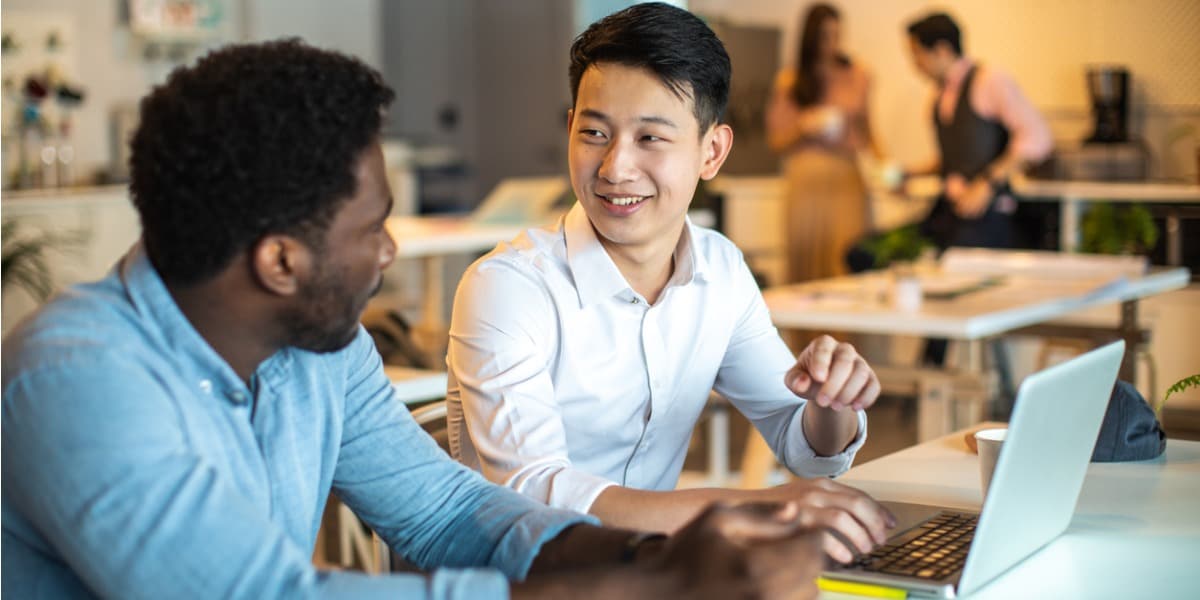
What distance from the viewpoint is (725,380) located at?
2217 mm

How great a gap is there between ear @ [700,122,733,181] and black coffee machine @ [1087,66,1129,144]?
16.6 feet

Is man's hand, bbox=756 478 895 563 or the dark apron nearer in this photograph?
man's hand, bbox=756 478 895 563

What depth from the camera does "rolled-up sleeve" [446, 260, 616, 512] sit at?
1.77 metres

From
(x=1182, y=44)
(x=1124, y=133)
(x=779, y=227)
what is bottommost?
(x=779, y=227)

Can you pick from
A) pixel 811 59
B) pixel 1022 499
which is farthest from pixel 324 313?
pixel 811 59

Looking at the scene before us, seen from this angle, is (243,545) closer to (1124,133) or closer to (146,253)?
(146,253)

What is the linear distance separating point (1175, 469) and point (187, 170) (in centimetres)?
137

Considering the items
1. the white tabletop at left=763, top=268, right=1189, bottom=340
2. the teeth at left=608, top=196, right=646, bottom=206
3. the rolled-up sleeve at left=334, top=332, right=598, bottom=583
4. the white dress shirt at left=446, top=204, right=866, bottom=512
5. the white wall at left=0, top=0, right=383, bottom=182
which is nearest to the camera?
the rolled-up sleeve at left=334, top=332, right=598, bottom=583

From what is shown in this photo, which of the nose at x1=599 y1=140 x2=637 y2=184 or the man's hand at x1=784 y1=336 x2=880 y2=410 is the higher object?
the nose at x1=599 y1=140 x2=637 y2=184

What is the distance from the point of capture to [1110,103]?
675 centimetres

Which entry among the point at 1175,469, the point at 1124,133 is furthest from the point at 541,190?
the point at 1175,469

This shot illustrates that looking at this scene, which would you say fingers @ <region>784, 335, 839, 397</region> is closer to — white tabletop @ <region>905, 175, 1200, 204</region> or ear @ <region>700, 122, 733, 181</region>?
ear @ <region>700, 122, 733, 181</region>

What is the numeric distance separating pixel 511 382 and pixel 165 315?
709mm

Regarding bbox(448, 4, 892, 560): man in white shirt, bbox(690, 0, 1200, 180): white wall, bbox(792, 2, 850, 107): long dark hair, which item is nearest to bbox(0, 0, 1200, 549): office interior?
bbox(690, 0, 1200, 180): white wall
